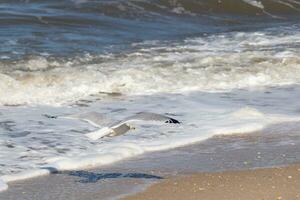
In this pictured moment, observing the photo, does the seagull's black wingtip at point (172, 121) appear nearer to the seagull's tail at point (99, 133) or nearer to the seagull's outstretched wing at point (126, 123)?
the seagull's outstretched wing at point (126, 123)

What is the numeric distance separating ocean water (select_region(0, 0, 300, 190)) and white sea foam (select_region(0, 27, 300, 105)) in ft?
0.04

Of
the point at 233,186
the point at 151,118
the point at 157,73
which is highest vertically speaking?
the point at 233,186

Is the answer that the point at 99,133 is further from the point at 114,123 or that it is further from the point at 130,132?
the point at 114,123

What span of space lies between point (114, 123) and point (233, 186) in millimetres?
1975

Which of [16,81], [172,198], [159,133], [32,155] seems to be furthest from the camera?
[16,81]

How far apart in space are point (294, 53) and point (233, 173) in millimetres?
5710

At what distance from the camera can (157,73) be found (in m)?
8.48

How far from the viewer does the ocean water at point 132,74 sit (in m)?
5.50

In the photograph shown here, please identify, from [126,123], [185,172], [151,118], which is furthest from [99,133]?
[185,172]

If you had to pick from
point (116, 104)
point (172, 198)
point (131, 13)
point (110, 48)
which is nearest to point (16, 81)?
point (116, 104)

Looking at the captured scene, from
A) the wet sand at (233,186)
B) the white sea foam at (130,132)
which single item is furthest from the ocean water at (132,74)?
the wet sand at (233,186)

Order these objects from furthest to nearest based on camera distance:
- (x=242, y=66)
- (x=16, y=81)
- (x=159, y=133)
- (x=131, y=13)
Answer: (x=131, y=13) → (x=242, y=66) → (x=16, y=81) → (x=159, y=133)

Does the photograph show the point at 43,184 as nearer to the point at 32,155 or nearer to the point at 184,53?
the point at 32,155

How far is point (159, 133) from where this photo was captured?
5793 mm
